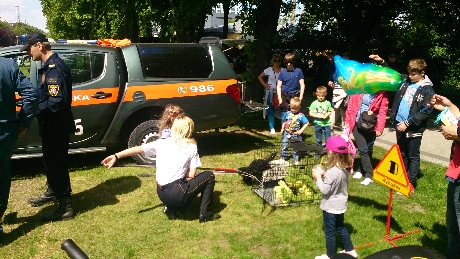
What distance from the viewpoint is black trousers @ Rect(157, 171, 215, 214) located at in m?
4.46

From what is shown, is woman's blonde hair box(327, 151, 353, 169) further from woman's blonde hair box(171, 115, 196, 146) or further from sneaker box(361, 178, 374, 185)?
sneaker box(361, 178, 374, 185)

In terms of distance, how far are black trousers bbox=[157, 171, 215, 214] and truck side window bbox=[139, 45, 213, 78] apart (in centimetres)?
251

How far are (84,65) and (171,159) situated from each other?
2565 millimetres

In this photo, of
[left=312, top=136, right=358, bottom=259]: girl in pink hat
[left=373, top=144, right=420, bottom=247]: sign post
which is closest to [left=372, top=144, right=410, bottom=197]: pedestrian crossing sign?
[left=373, top=144, right=420, bottom=247]: sign post

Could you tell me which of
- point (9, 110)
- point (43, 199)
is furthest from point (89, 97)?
point (9, 110)

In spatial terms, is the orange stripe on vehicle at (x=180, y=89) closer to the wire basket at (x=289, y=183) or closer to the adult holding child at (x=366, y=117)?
the wire basket at (x=289, y=183)

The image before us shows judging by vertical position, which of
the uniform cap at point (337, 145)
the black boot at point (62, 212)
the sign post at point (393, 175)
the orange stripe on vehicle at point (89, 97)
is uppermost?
the orange stripe on vehicle at point (89, 97)

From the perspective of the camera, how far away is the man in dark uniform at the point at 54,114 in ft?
14.3

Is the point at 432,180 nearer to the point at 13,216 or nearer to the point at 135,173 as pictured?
the point at 135,173

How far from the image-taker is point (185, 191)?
4.48m

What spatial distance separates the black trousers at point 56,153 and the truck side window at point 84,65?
161 cm

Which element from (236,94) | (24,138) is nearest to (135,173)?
(24,138)

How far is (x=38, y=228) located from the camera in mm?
4422

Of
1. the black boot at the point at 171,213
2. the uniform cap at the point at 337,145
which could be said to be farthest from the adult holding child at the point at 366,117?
the black boot at the point at 171,213
